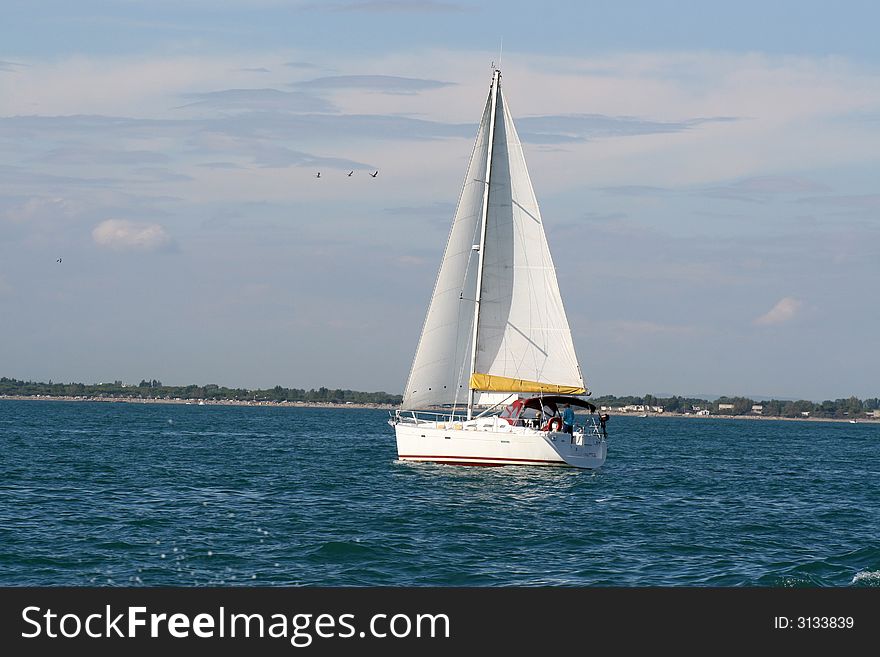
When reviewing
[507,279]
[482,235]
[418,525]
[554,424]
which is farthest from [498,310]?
[418,525]

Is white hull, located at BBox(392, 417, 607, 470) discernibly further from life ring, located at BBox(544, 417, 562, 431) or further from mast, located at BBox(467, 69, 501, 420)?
mast, located at BBox(467, 69, 501, 420)

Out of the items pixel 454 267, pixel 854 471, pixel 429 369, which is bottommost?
pixel 854 471

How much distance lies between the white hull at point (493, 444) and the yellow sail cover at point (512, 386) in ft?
7.38

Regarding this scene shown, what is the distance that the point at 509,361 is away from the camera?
53406mm

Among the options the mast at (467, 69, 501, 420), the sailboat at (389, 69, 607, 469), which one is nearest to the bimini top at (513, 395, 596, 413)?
the sailboat at (389, 69, 607, 469)

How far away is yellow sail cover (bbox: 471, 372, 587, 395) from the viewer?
52.9 metres

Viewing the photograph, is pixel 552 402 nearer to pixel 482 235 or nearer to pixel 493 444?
pixel 493 444

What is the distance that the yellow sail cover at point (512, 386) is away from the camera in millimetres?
52906

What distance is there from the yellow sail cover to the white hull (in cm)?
225

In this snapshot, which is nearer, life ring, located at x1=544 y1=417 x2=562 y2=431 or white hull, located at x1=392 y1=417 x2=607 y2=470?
white hull, located at x1=392 y1=417 x2=607 y2=470

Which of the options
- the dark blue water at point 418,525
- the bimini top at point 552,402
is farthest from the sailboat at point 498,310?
the dark blue water at point 418,525
